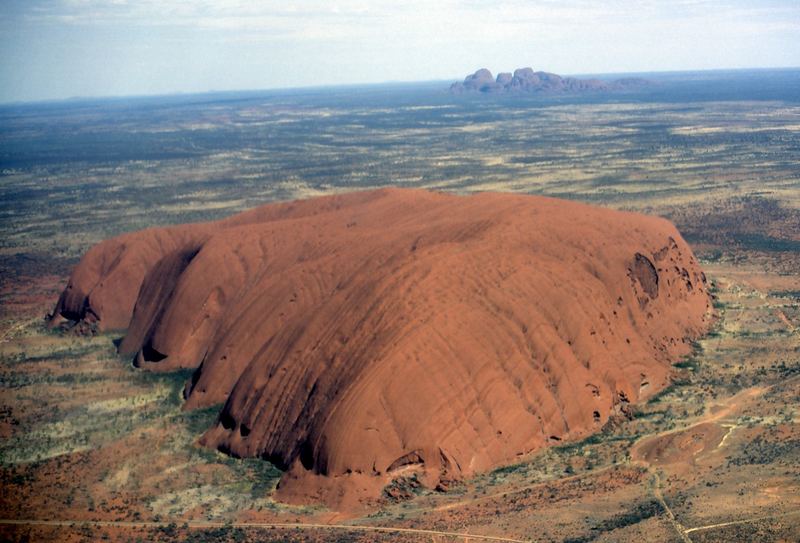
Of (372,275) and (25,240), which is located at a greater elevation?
(372,275)

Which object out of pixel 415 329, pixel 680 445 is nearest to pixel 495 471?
pixel 415 329

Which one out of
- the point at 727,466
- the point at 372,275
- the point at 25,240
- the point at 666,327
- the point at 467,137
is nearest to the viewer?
the point at 727,466

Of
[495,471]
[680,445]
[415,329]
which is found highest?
[415,329]

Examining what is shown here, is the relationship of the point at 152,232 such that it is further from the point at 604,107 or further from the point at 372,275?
the point at 604,107

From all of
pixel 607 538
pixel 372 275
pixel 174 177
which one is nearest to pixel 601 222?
pixel 372 275

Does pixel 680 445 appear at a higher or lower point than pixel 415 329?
lower

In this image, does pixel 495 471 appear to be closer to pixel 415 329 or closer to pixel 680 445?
pixel 415 329

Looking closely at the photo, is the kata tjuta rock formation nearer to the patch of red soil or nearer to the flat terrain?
the flat terrain

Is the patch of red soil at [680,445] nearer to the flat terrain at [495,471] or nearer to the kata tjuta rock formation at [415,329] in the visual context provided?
the flat terrain at [495,471]
